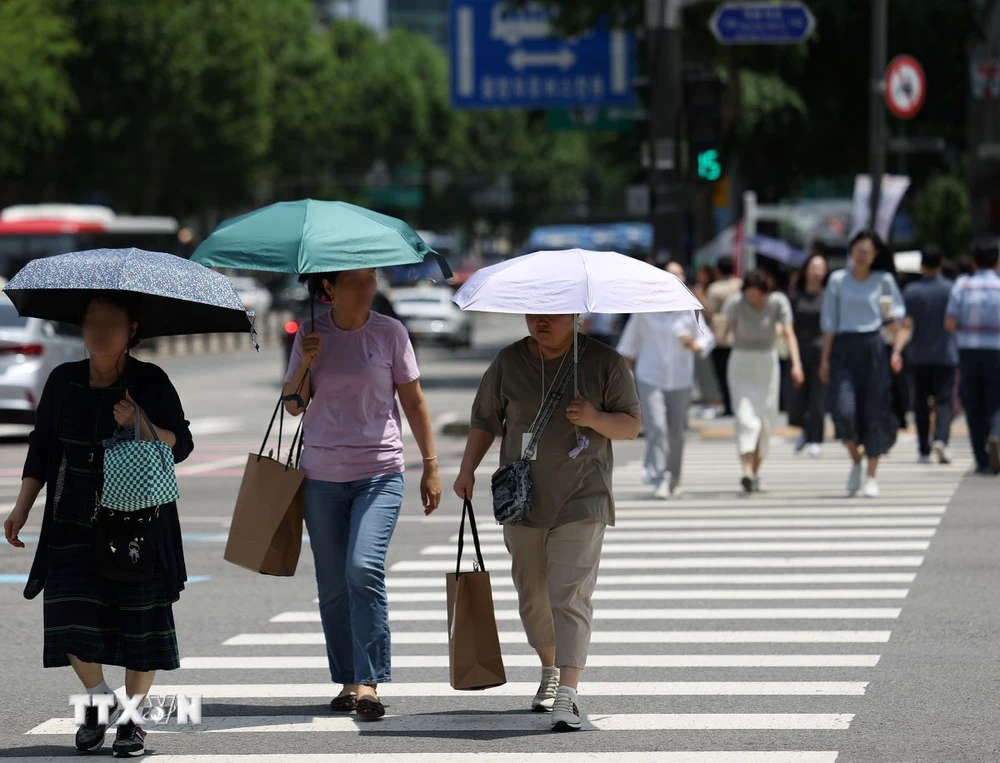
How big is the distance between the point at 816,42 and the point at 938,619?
27494 mm

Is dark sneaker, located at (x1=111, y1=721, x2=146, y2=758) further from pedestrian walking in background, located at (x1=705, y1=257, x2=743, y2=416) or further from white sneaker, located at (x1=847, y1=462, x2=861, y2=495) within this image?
pedestrian walking in background, located at (x1=705, y1=257, x2=743, y2=416)

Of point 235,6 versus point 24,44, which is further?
point 235,6

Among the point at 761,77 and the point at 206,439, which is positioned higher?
the point at 761,77

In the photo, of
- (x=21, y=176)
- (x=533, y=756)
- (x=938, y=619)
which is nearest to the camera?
(x=533, y=756)

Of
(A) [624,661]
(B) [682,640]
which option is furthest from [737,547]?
(A) [624,661]

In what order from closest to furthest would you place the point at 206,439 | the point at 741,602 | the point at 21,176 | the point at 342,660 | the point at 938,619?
the point at 342,660
the point at 938,619
the point at 741,602
the point at 206,439
the point at 21,176

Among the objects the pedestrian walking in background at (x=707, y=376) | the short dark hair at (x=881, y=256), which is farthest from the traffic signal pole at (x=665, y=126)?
the short dark hair at (x=881, y=256)

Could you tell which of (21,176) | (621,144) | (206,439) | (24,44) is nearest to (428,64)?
(21,176)

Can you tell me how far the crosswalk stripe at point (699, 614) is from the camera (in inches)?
375

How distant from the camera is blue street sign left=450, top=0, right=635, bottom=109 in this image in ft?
120

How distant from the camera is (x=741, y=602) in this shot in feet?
32.9

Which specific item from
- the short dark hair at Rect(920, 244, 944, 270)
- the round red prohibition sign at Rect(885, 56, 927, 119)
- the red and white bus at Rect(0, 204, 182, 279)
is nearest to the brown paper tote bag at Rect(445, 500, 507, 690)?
the short dark hair at Rect(920, 244, 944, 270)

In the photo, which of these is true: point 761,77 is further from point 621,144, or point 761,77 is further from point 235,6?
point 235,6

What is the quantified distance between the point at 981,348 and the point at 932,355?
1.47 m
